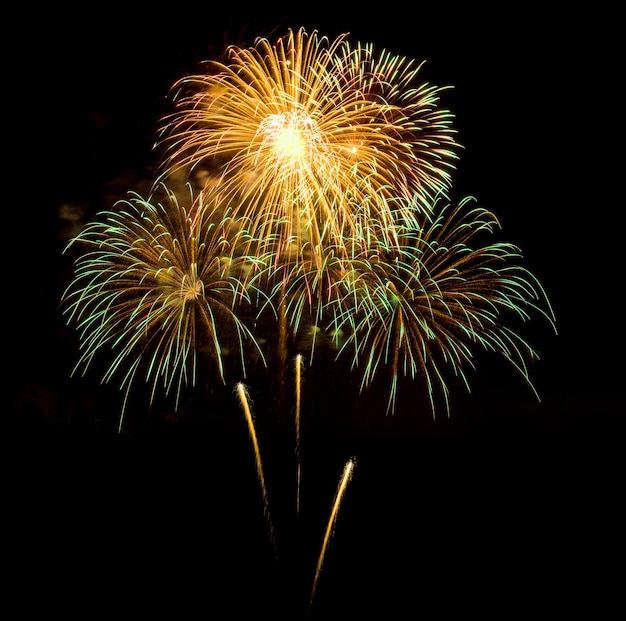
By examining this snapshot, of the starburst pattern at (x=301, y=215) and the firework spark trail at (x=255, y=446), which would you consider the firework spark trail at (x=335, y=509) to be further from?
the starburst pattern at (x=301, y=215)

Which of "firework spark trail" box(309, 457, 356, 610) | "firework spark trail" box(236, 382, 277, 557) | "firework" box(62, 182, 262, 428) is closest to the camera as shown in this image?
"firework" box(62, 182, 262, 428)

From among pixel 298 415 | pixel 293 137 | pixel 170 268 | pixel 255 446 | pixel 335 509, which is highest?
pixel 293 137

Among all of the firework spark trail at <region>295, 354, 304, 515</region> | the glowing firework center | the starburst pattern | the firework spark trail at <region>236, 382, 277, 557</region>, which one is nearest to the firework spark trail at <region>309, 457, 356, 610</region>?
the firework spark trail at <region>295, 354, 304, 515</region>

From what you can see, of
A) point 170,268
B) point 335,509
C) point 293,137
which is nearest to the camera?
point 293,137

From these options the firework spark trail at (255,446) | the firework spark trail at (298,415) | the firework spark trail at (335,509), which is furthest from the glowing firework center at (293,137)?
the firework spark trail at (335,509)

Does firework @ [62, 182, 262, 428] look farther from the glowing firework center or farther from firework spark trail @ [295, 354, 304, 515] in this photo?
the glowing firework center

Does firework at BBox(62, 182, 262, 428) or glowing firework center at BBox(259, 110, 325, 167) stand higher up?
glowing firework center at BBox(259, 110, 325, 167)

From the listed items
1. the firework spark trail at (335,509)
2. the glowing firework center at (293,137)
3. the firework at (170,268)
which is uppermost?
the glowing firework center at (293,137)

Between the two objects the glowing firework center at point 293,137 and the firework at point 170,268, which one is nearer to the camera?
the glowing firework center at point 293,137

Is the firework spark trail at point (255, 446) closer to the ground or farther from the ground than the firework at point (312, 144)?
closer to the ground

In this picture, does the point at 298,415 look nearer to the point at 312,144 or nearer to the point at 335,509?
the point at 335,509

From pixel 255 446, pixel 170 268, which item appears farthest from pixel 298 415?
pixel 170 268

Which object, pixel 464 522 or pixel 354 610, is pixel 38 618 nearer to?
pixel 354 610
